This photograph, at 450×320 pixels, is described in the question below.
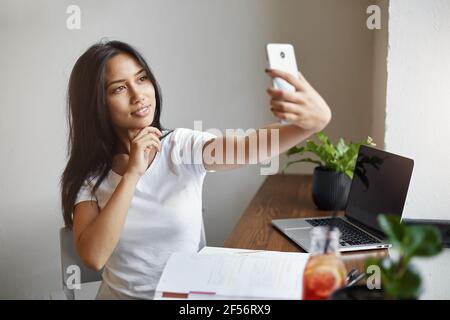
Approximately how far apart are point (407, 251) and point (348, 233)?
73cm

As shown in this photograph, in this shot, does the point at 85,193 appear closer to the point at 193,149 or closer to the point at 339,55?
the point at 193,149

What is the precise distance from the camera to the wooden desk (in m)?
1.22

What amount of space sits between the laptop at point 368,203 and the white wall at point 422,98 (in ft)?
0.50

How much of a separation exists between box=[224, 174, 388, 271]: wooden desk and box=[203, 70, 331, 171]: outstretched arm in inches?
8.6

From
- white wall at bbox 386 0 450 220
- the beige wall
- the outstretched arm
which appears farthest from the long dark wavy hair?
the beige wall

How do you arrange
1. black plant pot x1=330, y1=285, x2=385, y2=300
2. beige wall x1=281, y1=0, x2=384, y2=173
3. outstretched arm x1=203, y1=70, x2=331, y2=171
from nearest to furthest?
black plant pot x1=330, y1=285, x2=385, y2=300 < outstretched arm x1=203, y1=70, x2=331, y2=171 < beige wall x1=281, y1=0, x2=384, y2=173

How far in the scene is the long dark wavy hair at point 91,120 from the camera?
1.22m

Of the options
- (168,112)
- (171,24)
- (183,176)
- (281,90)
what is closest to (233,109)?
(168,112)

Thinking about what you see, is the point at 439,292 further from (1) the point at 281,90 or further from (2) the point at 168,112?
(2) the point at 168,112

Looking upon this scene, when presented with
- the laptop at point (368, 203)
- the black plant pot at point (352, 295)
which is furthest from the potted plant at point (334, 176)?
the black plant pot at point (352, 295)

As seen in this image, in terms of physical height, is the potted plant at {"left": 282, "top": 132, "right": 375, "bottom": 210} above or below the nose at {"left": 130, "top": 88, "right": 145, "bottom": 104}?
below

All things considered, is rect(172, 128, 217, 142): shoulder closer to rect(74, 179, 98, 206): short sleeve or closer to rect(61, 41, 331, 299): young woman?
rect(61, 41, 331, 299): young woman

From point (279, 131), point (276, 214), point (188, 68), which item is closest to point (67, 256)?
point (276, 214)

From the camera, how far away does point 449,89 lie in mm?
1384
